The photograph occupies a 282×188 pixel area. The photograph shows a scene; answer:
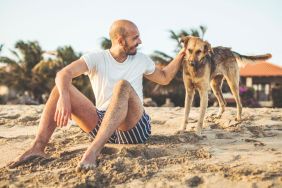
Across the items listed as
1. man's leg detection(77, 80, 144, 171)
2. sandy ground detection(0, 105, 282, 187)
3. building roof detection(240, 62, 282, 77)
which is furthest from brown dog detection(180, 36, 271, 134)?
building roof detection(240, 62, 282, 77)

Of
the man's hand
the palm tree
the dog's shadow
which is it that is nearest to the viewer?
the man's hand

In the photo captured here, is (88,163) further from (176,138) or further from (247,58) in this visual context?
(247,58)

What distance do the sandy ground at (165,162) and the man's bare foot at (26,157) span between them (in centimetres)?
5

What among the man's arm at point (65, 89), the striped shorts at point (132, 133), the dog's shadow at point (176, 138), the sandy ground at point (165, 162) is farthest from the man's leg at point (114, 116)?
the dog's shadow at point (176, 138)

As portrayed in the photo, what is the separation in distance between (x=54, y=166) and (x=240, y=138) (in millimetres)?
2469

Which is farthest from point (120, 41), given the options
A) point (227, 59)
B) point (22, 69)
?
point (22, 69)

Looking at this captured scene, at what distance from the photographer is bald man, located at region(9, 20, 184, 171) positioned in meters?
3.61

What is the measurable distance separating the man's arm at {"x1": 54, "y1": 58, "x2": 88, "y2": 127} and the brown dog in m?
1.84

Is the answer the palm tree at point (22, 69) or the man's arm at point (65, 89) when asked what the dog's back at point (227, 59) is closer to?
the man's arm at point (65, 89)

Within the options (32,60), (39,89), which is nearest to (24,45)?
(32,60)

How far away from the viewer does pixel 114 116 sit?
3479mm

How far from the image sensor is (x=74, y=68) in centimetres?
381

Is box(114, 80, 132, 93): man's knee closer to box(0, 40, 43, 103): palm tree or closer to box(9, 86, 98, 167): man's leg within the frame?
box(9, 86, 98, 167): man's leg

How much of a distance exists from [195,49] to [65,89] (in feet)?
7.00
